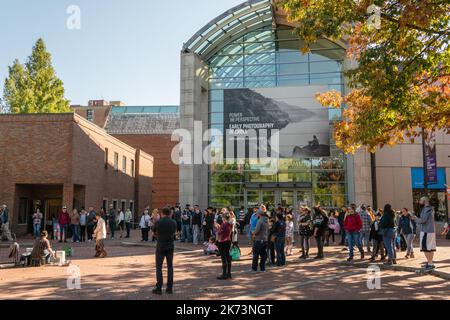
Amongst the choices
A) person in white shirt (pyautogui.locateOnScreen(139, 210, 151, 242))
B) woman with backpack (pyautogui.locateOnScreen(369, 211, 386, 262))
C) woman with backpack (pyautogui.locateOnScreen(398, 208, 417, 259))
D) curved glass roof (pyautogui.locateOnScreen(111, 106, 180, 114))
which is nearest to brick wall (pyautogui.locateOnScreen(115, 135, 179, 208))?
curved glass roof (pyautogui.locateOnScreen(111, 106, 180, 114))

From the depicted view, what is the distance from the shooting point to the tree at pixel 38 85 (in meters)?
39.0

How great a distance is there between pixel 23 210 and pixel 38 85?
16082 mm

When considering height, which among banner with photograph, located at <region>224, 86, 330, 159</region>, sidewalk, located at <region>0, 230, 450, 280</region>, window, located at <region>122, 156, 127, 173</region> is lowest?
sidewalk, located at <region>0, 230, 450, 280</region>

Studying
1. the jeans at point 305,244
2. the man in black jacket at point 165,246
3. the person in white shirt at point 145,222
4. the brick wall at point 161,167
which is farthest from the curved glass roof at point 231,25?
the brick wall at point 161,167

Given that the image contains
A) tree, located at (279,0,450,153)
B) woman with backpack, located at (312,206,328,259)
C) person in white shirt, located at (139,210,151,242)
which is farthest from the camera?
person in white shirt, located at (139,210,151,242)

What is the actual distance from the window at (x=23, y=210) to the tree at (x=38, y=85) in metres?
13.2

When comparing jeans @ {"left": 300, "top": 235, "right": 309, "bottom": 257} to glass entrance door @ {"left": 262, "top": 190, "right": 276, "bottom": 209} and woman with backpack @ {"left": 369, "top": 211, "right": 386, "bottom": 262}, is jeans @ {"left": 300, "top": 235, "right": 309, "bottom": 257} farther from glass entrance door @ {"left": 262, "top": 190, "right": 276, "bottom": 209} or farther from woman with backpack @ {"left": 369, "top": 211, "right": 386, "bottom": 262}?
glass entrance door @ {"left": 262, "top": 190, "right": 276, "bottom": 209}

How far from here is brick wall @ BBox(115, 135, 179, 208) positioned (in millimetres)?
50750

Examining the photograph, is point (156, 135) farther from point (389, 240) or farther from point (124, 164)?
point (389, 240)

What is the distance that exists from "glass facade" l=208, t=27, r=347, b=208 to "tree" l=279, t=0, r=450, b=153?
47.1 feet

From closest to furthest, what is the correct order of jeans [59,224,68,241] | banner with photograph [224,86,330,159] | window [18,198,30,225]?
jeans [59,224,68,241]
window [18,198,30,225]
banner with photograph [224,86,330,159]

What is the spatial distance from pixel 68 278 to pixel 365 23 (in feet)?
34.8

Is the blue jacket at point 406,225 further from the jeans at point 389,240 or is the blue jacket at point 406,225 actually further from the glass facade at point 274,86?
the glass facade at point 274,86

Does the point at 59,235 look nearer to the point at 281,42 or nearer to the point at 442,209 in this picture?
the point at 281,42
